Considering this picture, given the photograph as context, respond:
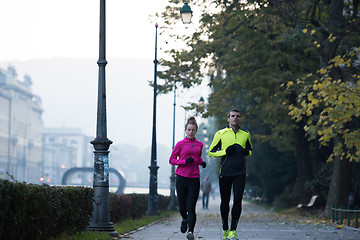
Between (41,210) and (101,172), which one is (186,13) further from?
(41,210)

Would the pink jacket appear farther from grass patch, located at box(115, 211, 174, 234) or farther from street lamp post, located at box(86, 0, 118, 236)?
grass patch, located at box(115, 211, 174, 234)

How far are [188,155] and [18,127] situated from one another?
16260 cm

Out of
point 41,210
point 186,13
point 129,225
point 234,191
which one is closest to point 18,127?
point 186,13

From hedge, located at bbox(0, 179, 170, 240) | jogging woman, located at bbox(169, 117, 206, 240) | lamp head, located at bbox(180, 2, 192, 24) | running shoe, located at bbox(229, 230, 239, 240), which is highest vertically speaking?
lamp head, located at bbox(180, 2, 192, 24)

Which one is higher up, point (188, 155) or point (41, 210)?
point (188, 155)

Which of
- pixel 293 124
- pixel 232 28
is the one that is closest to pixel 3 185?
pixel 232 28

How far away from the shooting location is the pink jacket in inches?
422

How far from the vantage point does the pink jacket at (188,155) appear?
422 inches

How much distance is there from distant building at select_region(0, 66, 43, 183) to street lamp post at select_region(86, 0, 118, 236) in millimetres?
132440

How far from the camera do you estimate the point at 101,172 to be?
523 inches

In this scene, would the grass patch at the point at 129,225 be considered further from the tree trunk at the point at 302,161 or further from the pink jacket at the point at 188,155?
the tree trunk at the point at 302,161

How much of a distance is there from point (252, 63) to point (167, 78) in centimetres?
393

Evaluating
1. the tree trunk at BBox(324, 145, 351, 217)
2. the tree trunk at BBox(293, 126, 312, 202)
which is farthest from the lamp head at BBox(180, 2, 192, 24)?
the tree trunk at BBox(293, 126, 312, 202)

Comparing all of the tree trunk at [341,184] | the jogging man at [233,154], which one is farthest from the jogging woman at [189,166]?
the tree trunk at [341,184]
